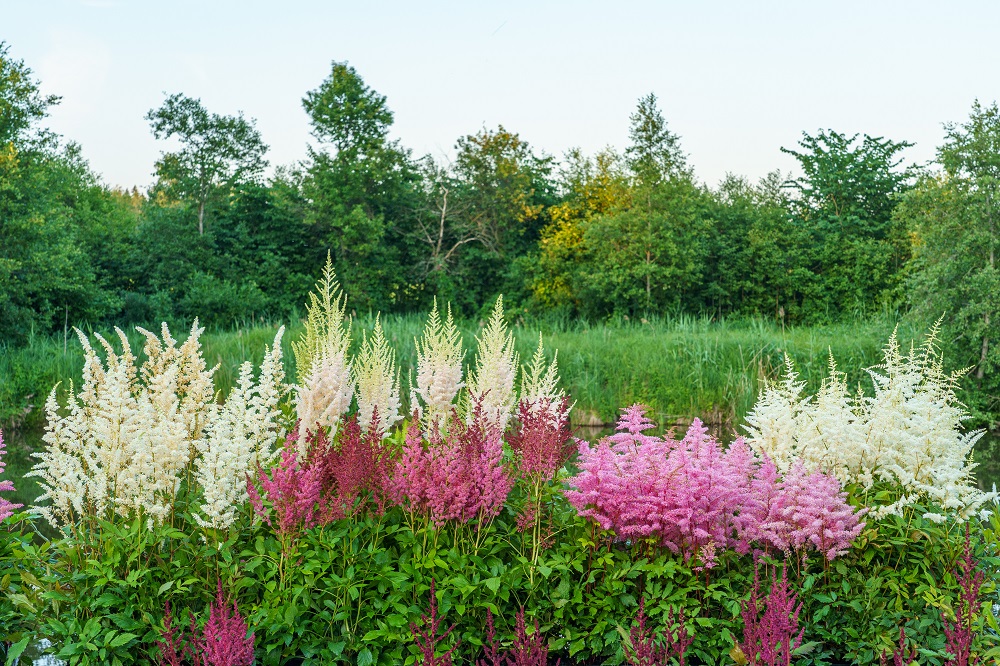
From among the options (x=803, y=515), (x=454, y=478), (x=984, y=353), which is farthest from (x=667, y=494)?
(x=984, y=353)

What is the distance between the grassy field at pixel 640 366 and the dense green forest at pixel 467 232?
17.3 ft

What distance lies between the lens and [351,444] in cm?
424

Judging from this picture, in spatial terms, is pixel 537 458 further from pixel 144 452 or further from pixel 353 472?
pixel 144 452

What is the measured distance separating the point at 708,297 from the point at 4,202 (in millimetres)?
19779

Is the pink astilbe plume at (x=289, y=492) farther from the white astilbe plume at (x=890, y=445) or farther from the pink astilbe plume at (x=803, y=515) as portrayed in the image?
the white astilbe plume at (x=890, y=445)

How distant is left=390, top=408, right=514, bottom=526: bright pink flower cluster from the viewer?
4.16 m

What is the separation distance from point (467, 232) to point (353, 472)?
83.7 ft

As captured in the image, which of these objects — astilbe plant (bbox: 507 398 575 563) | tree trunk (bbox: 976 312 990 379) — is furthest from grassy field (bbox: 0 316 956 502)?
astilbe plant (bbox: 507 398 575 563)

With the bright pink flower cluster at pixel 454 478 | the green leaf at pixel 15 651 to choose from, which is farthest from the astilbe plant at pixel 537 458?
the green leaf at pixel 15 651

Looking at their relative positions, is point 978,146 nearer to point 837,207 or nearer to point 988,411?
point 988,411

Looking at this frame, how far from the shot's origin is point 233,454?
4441 mm

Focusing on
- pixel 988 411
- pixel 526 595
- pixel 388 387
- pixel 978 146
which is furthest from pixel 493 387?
pixel 978 146

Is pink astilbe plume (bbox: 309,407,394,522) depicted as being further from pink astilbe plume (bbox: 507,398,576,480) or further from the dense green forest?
the dense green forest

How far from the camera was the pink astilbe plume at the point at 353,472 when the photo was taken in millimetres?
4176
